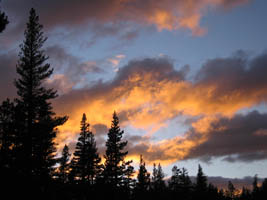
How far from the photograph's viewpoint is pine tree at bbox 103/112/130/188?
44156 mm

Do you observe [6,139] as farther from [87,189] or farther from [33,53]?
[87,189]

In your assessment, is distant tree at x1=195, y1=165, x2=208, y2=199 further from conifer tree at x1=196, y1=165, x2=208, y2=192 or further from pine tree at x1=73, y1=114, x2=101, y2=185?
pine tree at x1=73, y1=114, x2=101, y2=185

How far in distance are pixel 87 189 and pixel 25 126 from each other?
2231cm

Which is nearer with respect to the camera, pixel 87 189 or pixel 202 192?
pixel 87 189

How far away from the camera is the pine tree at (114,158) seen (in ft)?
145

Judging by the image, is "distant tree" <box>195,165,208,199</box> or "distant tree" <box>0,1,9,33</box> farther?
"distant tree" <box>195,165,208,199</box>

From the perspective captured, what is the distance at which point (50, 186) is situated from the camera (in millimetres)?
28828

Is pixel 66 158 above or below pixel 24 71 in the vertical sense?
below

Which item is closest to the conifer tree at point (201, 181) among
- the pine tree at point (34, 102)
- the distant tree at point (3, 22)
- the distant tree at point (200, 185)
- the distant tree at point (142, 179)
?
the distant tree at point (200, 185)

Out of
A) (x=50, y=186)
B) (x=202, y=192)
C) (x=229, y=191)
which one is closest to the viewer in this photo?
(x=50, y=186)

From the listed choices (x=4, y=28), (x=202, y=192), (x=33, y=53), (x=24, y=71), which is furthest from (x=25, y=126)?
(x=202, y=192)

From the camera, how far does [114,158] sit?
45.0 m

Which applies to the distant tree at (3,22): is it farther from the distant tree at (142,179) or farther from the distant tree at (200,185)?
the distant tree at (200,185)

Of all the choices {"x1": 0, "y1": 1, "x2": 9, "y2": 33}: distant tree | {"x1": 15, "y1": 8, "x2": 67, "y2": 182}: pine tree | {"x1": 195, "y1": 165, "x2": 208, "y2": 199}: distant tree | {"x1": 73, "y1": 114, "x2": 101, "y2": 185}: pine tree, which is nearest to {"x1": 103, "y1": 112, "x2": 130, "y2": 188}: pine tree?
{"x1": 73, "y1": 114, "x2": 101, "y2": 185}: pine tree
